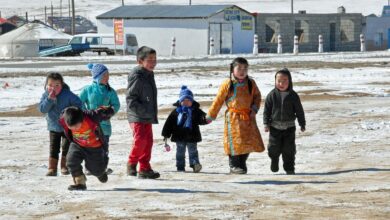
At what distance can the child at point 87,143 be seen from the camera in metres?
9.67

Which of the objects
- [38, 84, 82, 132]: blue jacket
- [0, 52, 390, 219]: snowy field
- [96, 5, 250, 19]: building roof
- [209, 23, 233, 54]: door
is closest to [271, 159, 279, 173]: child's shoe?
[0, 52, 390, 219]: snowy field

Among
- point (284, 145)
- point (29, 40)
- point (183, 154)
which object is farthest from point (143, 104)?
point (29, 40)

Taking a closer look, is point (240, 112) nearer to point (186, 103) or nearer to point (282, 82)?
point (282, 82)

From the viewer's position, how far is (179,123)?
12.0 metres

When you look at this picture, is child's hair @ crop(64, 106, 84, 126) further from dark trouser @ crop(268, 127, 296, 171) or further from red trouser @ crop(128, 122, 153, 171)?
dark trouser @ crop(268, 127, 296, 171)

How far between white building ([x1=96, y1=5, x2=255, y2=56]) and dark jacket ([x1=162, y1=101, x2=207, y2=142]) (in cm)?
4411

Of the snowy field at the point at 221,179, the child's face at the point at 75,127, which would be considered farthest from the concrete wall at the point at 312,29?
the child's face at the point at 75,127

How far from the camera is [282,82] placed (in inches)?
446

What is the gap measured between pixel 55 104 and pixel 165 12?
48.4m

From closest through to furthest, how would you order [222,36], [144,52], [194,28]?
1. [144,52]
2. [194,28]
3. [222,36]

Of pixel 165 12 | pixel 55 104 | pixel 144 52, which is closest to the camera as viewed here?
pixel 144 52

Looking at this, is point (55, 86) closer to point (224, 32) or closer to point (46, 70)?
point (46, 70)

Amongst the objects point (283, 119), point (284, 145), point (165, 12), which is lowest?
point (284, 145)

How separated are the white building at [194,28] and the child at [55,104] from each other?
45136 millimetres
